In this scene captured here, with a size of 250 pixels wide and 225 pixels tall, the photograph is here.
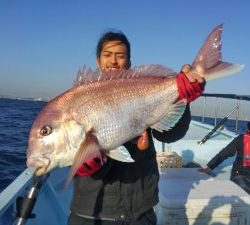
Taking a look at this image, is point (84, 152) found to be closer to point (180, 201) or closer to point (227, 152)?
point (180, 201)

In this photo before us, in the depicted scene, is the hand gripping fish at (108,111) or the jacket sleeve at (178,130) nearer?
the hand gripping fish at (108,111)

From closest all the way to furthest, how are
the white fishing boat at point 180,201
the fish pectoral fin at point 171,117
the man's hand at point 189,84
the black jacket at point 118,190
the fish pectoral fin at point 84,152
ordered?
the fish pectoral fin at point 84,152, the man's hand at point 189,84, the fish pectoral fin at point 171,117, the black jacket at point 118,190, the white fishing boat at point 180,201

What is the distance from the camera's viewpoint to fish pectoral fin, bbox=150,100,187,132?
2.82 meters

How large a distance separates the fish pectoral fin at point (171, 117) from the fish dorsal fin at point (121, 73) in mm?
227

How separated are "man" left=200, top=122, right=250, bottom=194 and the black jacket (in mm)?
3199

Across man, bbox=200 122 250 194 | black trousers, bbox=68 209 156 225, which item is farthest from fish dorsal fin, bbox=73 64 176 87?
man, bbox=200 122 250 194

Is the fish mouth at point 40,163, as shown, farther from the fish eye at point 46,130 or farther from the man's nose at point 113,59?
the man's nose at point 113,59

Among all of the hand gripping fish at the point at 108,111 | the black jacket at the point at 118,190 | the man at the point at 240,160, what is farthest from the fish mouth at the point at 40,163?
the man at the point at 240,160

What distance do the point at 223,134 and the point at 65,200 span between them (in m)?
5.89

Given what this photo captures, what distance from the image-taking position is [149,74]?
2.85 metres

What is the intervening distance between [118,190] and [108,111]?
679mm

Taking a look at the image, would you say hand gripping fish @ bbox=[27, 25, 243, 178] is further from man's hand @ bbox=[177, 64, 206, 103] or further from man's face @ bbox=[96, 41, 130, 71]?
man's face @ bbox=[96, 41, 130, 71]

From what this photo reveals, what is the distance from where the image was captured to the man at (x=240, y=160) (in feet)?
20.5

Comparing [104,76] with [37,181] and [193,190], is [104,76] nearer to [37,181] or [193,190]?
[37,181]
